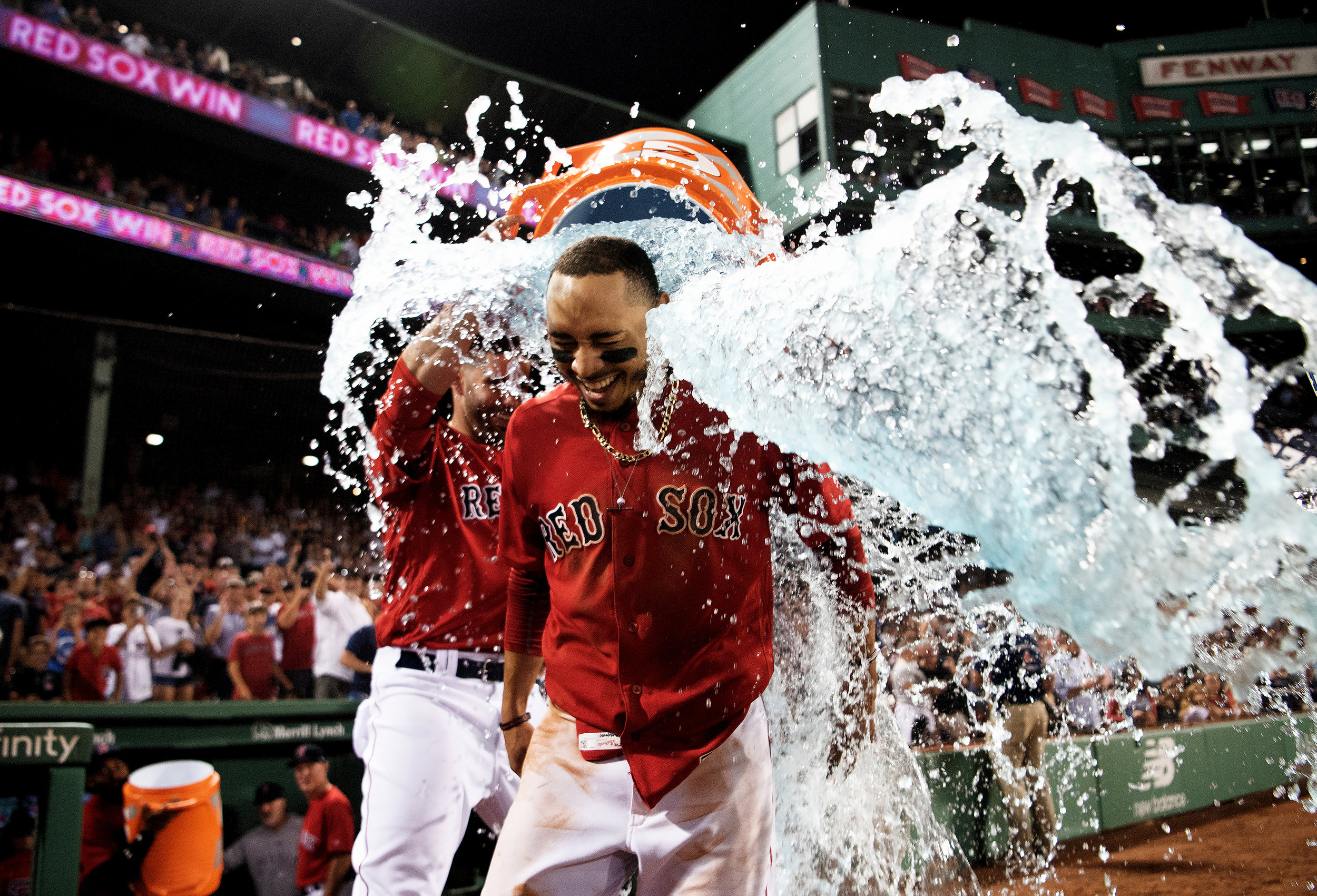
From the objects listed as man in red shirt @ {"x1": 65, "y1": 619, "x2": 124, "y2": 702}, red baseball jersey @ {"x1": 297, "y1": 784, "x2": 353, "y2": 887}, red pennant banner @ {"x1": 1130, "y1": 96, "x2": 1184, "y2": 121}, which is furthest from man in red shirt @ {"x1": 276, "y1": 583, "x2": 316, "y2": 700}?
red pennant banner @ {"x1": 1130, "y1": 96, "x2": 1184, "y2": 121}

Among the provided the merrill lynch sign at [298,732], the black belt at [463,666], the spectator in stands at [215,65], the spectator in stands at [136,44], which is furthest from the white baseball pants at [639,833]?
the spectator in stands at [215,65]

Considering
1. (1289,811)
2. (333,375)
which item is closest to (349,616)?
(333,375)

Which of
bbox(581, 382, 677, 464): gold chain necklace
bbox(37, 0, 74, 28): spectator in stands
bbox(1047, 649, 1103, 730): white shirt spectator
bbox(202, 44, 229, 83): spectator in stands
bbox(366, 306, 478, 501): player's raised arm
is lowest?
bbox(1047, 649, 1103, 730): white shirt spectator

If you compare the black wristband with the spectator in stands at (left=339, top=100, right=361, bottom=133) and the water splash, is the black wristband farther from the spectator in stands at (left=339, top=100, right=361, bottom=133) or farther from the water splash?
the spectator in stands at (left=339, top=100, right=361, bottom=133)

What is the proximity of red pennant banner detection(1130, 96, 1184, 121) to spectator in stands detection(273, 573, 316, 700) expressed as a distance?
27.9 m

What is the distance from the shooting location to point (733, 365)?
1.99m

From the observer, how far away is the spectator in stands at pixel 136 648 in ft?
22.8

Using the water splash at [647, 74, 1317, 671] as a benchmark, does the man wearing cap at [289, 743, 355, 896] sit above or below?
below

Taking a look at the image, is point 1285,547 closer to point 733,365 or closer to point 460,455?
point 733,365

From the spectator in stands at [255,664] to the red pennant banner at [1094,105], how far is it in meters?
26.7

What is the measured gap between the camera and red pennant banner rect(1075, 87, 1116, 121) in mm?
26266

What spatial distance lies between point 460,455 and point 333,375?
1.72 feet

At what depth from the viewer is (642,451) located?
6.70 feet

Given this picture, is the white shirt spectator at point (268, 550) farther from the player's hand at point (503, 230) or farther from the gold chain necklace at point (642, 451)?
the gold chain necklace at point (642, 451)
